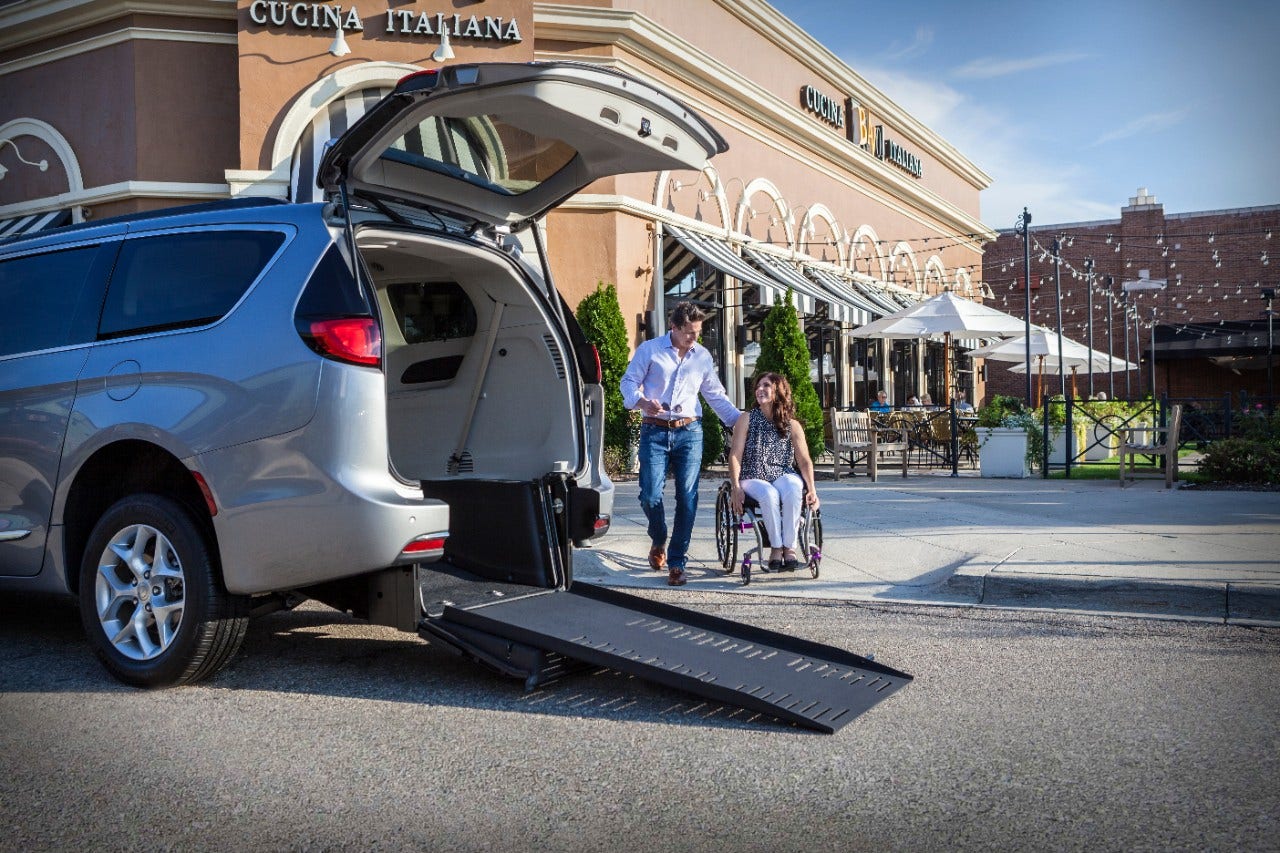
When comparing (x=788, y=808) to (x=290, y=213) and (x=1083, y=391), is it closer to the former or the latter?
(x=290, y=213)

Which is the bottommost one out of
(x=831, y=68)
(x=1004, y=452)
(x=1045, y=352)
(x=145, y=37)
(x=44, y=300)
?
(x=1004, y=452)

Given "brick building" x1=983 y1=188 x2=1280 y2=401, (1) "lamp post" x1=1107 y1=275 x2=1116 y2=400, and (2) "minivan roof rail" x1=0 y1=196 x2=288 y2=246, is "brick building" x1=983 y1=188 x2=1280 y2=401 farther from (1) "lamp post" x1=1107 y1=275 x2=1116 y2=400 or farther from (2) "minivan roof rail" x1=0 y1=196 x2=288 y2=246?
(2) "minivan roof rail" x1=0 y1=196 x2=288 y2=246

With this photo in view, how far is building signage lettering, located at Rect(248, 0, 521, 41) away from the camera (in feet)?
47.6

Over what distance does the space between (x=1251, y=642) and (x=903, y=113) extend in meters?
24.9

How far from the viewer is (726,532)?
24.7 ft

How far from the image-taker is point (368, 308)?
4.47 m

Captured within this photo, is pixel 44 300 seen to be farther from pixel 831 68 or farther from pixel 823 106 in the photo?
pixel 831 68

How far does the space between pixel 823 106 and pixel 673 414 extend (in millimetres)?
17703

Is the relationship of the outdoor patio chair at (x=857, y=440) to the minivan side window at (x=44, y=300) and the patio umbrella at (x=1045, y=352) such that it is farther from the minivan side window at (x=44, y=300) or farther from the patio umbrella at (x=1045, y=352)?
the minivan side window at (x=44, y=300)

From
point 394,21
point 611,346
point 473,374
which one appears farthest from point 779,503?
point 394,21

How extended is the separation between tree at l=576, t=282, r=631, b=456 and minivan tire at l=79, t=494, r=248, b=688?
10.2m

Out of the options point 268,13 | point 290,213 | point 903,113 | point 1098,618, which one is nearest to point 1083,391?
point 903,113

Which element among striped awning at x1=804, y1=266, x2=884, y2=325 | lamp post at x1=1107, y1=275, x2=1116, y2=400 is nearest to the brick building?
lamp post at x1=1107, y1=275, x2=1116, y2=400

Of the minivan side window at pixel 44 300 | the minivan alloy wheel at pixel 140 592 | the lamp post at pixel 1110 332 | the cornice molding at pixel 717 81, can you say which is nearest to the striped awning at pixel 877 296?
the cornice molding at pixel 717 81
